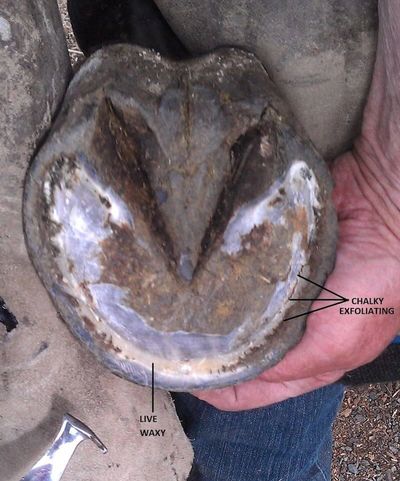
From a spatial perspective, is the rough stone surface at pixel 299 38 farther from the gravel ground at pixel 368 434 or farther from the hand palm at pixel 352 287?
the gravel ground at pixel 368 434

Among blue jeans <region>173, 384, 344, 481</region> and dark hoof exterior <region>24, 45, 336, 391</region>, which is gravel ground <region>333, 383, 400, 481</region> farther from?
dark hoof exterior <region>24, 45, 336, 391</region>

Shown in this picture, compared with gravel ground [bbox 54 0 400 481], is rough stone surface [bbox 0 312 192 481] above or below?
above

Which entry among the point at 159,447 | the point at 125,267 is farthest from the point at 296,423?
the point at 125,267

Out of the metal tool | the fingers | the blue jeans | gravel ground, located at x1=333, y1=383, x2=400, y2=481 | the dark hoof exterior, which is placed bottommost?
gravel ground, located at x1=333, y1=383, x2=400, y2=481

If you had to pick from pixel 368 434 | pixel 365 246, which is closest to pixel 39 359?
pixel 365 246

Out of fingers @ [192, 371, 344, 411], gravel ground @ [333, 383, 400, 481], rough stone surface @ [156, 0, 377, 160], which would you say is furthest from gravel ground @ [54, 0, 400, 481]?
rough stone surface @ [156, 0, 377, 160]

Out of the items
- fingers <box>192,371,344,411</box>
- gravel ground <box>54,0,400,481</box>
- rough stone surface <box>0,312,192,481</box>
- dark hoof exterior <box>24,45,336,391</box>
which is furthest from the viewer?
gravel ground <box>54,0,400,481</box>

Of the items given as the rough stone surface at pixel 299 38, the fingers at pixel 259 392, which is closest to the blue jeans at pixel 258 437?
the fingers at pixel 259 392
